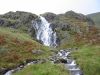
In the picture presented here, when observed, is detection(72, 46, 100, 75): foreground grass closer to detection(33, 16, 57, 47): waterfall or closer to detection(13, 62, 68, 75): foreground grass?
detection(13, 62, 68, 75): foreground grass

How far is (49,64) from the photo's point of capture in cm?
5391

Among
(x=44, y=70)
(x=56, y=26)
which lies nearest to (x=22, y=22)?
(x=56, y=26)

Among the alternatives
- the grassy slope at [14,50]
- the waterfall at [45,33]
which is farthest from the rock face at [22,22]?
the grassy slope at [14,50]

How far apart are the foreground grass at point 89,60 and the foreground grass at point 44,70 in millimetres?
4384

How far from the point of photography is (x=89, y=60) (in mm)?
56625

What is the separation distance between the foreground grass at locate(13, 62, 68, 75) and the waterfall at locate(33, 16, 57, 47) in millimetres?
39384

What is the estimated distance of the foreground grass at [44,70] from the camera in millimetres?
49281

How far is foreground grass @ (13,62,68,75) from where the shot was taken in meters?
49.3

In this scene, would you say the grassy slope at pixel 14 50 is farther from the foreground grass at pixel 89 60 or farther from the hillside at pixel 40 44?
the foreground grass at pixel 89 60

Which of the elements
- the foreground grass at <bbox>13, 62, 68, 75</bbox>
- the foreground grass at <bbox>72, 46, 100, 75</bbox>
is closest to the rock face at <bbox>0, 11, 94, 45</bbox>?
the foreground grass at <bbox>72, 46, 100, 75</bbox>

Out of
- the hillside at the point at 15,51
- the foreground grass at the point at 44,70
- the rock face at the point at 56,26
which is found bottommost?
the foreground grass at the point at 44,70

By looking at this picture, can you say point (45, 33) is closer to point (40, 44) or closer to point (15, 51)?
point (40, 44)

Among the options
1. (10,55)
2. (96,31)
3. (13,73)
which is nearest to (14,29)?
(96,31)

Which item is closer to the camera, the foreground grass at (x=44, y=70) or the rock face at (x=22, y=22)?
the foreground grass at (x=44, y=70)
